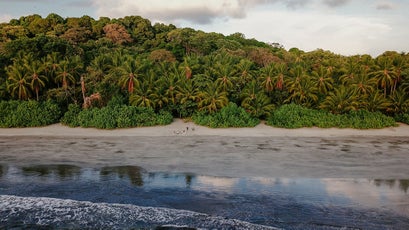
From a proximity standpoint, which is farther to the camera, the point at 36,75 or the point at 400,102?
the point at 400,102

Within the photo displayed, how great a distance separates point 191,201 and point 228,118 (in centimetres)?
1944

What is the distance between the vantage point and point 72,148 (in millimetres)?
26281

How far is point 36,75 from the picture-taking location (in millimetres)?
35812

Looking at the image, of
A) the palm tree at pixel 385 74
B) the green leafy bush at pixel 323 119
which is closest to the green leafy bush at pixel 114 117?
the green leafy bush at pixel 323 119

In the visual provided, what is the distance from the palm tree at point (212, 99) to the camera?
3559 cm

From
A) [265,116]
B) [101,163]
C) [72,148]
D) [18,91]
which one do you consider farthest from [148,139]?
[18,91]

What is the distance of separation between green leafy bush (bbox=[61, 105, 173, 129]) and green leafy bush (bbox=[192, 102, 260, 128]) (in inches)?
124

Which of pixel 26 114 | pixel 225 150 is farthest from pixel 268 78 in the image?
pixel 26 114

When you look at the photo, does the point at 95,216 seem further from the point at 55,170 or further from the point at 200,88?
the point at 200,88

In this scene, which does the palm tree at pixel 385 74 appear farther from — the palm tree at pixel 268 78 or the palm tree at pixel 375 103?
the palm tree at pixel 268 78

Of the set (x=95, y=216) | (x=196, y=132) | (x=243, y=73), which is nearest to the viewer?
(x=95, y=216)

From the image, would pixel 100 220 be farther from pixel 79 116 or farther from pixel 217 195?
pixel 79 116

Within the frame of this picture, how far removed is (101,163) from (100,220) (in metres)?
8.89

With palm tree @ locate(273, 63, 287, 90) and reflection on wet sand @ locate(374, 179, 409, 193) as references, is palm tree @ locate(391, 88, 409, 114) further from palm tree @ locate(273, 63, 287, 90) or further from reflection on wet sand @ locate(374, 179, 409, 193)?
reflection on wet sand @ locate(374, 179, 409, 193)
